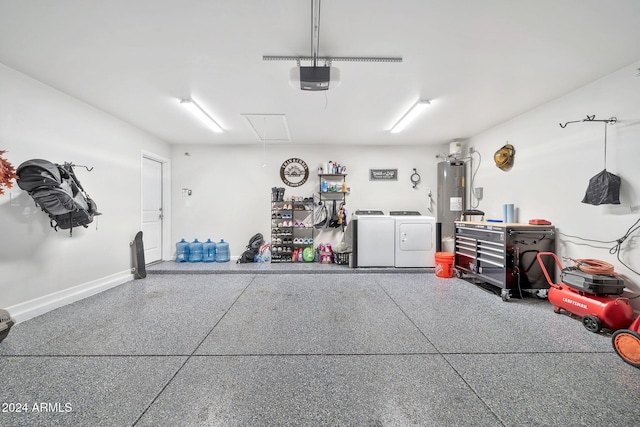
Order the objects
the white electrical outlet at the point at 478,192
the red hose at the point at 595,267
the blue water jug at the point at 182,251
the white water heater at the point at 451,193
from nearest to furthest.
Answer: the red hose at the point at 595,267 → the white electrical outlet at the point at 478,192 → the white water heater at the point at 451,193 → the blue water jug at the point at 182,251

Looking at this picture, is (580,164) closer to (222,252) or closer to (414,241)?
(414,241)

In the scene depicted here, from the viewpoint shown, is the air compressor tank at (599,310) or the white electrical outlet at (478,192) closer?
the air compressor tank at (599,310)

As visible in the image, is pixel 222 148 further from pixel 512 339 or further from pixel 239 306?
pixel 512 339

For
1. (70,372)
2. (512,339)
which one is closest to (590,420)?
(512,339)

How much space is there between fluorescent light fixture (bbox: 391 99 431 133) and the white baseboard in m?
5.42

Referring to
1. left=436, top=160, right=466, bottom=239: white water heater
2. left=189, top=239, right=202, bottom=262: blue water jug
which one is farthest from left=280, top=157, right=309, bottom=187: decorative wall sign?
left=436, top=160, right=466, bottom=239: white water heater

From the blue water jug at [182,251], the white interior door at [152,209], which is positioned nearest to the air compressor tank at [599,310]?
the blue water jug at [182,251]

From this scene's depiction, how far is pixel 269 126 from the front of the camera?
4355mm

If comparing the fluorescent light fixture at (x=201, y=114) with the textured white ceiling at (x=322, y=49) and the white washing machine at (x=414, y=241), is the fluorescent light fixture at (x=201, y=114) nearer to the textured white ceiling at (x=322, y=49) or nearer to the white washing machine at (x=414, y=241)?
the textured white ceiling at (x=322, y=49)

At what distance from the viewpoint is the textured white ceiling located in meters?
1.84

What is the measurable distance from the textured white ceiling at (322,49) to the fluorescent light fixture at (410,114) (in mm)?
135

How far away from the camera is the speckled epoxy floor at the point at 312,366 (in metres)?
1.39

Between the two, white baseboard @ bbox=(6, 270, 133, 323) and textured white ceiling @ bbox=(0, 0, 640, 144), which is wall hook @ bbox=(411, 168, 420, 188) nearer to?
textured white ceiling @ bbox=(0, 0, 640, 144)

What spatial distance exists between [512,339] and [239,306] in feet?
9.58
